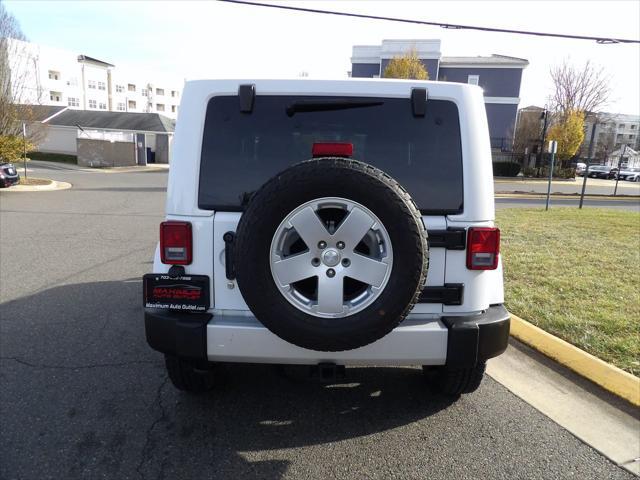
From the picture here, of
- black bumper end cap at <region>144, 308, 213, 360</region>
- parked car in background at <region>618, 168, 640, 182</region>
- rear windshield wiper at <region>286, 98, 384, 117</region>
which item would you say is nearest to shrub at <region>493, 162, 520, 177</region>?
parked car in background at <region>618, 168, 640, 182</region>

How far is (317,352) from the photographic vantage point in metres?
2.61

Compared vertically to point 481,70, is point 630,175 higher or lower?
lower

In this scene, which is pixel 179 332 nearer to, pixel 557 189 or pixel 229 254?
pixel 229 254

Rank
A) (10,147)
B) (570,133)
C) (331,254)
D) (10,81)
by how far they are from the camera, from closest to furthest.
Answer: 1. (331,254)
2. (10,147)
3. (10,81)
4. (570,133)

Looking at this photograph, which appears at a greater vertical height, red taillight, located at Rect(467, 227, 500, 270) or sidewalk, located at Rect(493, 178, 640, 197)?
red taillight, located at Rect(467, 227, 500, 270)

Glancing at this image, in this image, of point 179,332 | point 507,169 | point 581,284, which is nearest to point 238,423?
point 179,332

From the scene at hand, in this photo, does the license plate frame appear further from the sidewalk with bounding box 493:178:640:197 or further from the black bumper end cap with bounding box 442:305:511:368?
the sidewalk with bounding box 493:178:640:197

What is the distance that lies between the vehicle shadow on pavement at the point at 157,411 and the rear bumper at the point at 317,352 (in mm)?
540

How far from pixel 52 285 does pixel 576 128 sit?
3851 cm

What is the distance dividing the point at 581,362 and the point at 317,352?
237 centimetres

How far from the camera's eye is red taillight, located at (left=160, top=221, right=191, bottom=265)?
8.70 ft

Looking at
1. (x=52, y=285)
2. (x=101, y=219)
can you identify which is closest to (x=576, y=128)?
(x=101, y=219)

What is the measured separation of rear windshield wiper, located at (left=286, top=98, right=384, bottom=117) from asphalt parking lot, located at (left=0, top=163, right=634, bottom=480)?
1847 mm

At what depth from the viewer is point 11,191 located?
16938 millimetres
